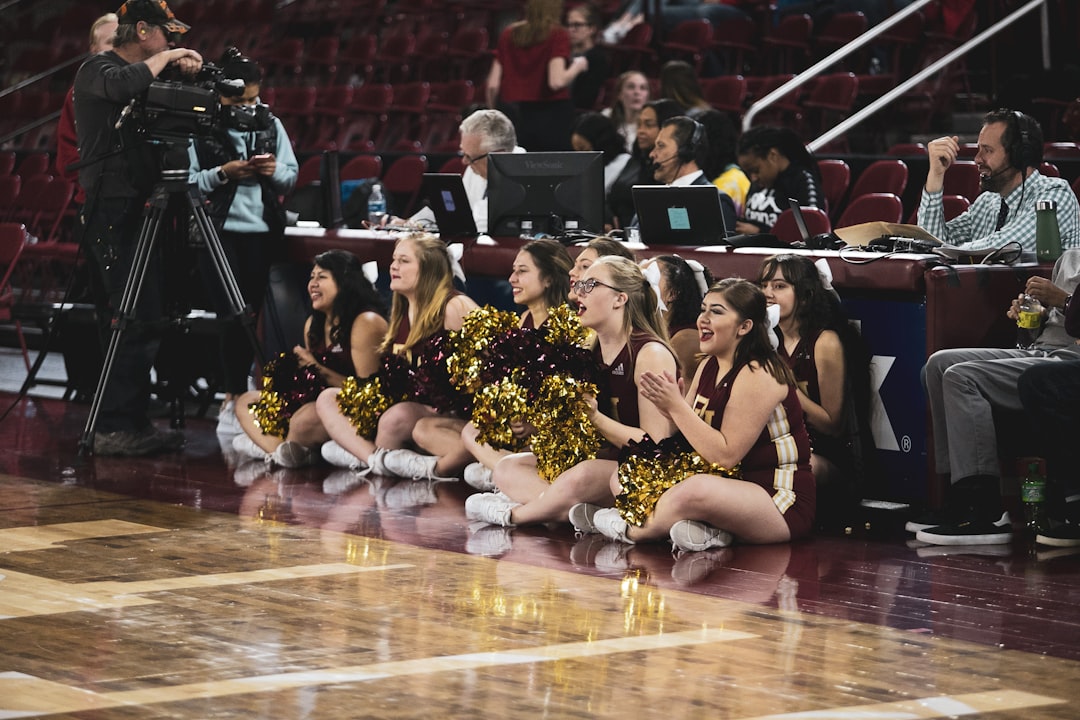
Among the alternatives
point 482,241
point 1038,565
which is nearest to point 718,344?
point 1038,565

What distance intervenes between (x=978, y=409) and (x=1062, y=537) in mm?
508

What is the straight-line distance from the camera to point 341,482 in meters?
7.03

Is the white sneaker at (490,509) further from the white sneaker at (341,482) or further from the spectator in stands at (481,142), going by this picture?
the spectator in stands at (481,142)

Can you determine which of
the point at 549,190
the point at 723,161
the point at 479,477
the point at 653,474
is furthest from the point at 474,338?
the point at 723,161

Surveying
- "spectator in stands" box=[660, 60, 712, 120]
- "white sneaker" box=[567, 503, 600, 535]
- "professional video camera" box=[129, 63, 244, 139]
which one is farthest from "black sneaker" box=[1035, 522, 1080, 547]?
"spectator in stands" box=[660, 60, 712, 120]

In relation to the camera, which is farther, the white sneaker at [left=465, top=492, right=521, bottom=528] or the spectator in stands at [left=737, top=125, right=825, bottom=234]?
the spectator in stands at [left=737, top=125, right=825, bottom=234]

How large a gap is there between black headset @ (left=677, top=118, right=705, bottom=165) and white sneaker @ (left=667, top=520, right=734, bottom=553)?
9.39ft

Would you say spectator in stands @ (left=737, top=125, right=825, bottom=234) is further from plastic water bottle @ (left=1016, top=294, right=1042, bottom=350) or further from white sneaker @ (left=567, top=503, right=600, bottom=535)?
white sneaker @ (left=567, top=503, right=600, bottom=535)

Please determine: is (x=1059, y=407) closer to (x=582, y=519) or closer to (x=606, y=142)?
(x=582, y=519)

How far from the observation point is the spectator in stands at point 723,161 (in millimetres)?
8281

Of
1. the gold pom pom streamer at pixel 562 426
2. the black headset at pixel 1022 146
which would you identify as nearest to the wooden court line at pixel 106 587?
the gold pom pom streamer at pixel 562 426

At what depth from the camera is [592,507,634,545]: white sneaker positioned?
5.66 meters

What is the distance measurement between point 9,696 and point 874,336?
3.57 m

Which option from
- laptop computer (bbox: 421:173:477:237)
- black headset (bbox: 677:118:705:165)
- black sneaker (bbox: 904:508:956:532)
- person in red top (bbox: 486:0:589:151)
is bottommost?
black sneaker (bbox: 904:508:956:532)
